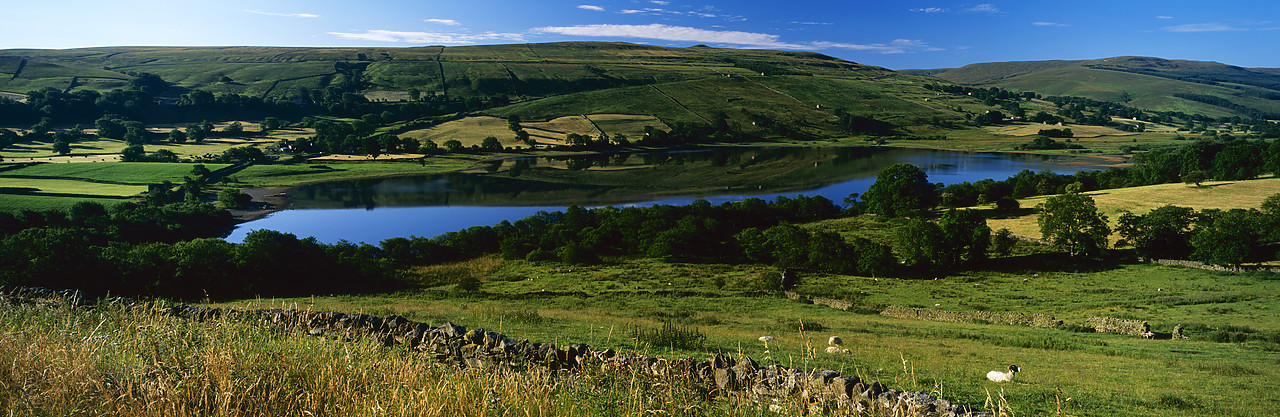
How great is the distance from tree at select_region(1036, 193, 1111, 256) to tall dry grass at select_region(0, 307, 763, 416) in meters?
38.4

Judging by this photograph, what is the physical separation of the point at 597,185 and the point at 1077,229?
200 ft

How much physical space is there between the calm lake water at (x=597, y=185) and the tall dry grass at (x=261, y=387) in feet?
A: 177

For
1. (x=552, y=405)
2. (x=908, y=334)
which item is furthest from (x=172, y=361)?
(x=908, y=334)

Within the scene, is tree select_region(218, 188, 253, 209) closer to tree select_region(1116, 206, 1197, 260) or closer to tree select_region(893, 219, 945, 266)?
tree select_region(893, 219, 945, 266)

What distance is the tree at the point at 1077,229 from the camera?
35.6m

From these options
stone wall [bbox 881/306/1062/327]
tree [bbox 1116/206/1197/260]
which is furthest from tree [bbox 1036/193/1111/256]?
stone wall [bbox 881/306/1062/327]

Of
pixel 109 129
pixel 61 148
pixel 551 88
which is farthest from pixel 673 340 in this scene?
pixel 551 88

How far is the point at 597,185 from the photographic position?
87438mm

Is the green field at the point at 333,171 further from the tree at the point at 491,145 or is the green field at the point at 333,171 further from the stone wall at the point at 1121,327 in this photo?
the stone wall at the point at 1121,327

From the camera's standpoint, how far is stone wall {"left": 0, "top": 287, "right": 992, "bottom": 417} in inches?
243

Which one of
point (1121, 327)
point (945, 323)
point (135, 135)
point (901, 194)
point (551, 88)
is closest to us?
point (1121, 327)

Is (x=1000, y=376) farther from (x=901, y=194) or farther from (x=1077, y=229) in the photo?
(x=901, y=194)

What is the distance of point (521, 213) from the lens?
224 ft

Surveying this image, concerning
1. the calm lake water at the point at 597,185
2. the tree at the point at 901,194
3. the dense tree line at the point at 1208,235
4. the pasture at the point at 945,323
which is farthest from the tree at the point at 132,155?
the dense tree line at the point at 1208,235
